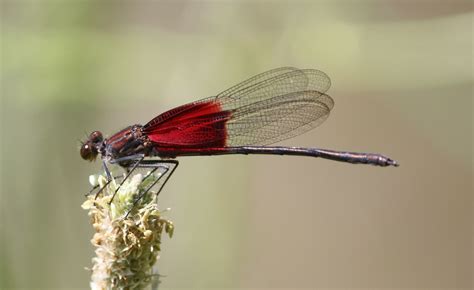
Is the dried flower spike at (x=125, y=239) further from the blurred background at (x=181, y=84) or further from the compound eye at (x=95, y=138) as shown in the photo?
the blurred background at (x=181, y=84)

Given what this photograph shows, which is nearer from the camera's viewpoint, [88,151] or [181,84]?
[88,151]

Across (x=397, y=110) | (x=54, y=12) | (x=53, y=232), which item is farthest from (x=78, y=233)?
(x=397, y=110)

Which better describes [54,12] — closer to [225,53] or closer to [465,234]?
[225,53]

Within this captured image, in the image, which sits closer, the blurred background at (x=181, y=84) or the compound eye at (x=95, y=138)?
the compound eye at (x=95, y=138)

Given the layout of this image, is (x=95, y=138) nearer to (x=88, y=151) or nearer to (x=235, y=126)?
(x=88, y=151)

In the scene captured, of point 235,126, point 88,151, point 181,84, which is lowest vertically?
point 88,151

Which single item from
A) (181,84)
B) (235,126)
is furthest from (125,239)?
(181,84)

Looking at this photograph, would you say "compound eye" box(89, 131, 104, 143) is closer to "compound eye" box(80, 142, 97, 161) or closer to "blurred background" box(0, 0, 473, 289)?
"compound eye" box(80, 142, 97, 161)

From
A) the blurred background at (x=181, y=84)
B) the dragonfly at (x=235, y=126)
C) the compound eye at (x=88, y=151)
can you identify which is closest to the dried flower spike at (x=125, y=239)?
the dragonfly at (x=235, y=126)
